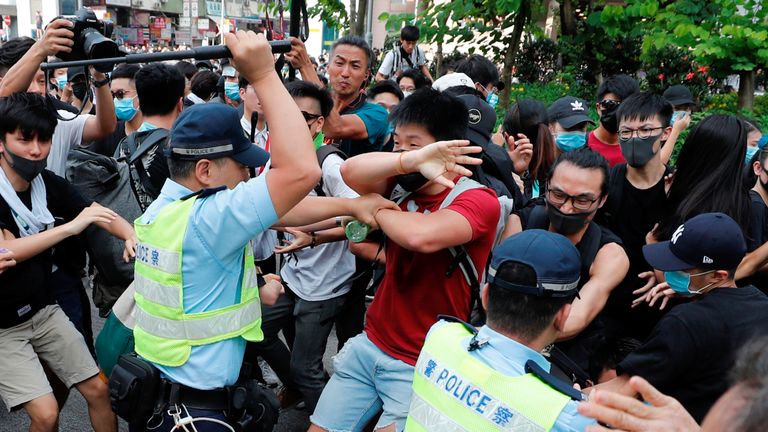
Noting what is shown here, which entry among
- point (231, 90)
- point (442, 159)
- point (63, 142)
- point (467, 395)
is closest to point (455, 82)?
point (63, 142)

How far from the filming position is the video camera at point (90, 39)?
8.46 ft

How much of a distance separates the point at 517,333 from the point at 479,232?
0.66 metres

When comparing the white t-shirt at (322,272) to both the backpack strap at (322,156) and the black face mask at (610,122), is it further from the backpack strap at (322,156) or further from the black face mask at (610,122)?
the black face mask at (610,122)

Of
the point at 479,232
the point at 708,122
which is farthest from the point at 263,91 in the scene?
the point at 708,122

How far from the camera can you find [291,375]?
390 cm

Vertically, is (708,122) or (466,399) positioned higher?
(708,122)

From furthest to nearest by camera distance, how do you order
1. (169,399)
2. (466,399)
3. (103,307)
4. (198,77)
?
1. (198,77)
2. (103,307)
3. (169,399)
4. (466,399)

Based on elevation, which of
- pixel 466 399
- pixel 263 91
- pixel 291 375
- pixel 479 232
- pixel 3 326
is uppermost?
pixel 263 91

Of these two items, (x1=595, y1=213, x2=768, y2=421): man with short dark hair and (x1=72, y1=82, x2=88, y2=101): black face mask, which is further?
(x1=72, y1=82, x2=88, y2=101): black face mask

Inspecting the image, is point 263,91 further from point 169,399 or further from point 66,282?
point 66,282

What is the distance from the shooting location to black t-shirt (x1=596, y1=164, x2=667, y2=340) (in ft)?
11.8

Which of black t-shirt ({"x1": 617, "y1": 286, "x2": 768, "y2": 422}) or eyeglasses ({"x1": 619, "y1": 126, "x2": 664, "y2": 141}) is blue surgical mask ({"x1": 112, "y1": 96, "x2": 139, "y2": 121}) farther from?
black t-shirt ({"x1": 617, "y1": 286, "x2": 768, "y2": 422})

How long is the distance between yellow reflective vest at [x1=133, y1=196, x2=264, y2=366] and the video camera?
2.20 feet

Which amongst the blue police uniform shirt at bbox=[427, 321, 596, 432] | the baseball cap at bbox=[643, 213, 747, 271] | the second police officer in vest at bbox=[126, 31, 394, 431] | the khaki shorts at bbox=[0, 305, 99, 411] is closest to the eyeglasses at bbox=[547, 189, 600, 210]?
the baseball cap at bbox=[643, 213, 747, 271]
